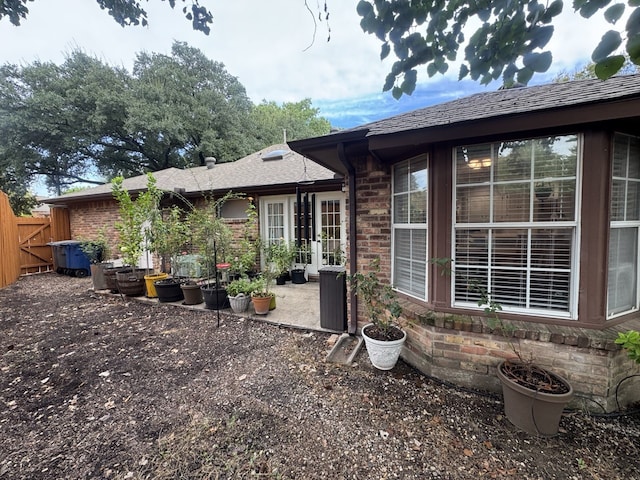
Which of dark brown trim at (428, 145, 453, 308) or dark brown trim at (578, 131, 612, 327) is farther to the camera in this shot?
dark brown trim at (428, 145, 453, 308)

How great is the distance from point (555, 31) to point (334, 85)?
55.3ft

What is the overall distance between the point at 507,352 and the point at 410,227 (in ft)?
5.07

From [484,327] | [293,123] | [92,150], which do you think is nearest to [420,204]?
[484,327]

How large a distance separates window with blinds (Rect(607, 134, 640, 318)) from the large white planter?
6.23 ft

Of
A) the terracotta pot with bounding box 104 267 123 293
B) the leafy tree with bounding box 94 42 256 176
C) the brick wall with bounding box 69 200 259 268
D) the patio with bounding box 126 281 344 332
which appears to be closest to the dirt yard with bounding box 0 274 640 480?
the patio with bounding box 126 281 344 332

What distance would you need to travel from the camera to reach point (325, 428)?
7.41ft

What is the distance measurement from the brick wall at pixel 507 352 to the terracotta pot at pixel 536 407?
0.93 ft

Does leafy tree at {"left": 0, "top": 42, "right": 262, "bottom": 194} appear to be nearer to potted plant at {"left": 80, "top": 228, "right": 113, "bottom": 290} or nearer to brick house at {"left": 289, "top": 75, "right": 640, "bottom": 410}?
potted plant at {"left": 80, "top": 228, "right": 113, "bottom": 290}

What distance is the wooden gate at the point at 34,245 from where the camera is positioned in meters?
9.48

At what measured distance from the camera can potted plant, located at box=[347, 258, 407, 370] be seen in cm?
296

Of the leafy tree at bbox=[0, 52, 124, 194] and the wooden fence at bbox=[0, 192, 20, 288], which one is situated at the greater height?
the leafy tree at bbox=[0, 52, 124, 194]

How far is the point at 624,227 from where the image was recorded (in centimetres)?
253

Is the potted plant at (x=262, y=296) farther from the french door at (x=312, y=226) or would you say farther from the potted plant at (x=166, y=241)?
the potted plant at (x=166, y=241)

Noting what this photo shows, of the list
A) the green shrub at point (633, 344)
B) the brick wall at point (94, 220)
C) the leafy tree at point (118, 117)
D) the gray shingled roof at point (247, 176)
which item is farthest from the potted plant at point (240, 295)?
the leafy tree at point (118, 117)
